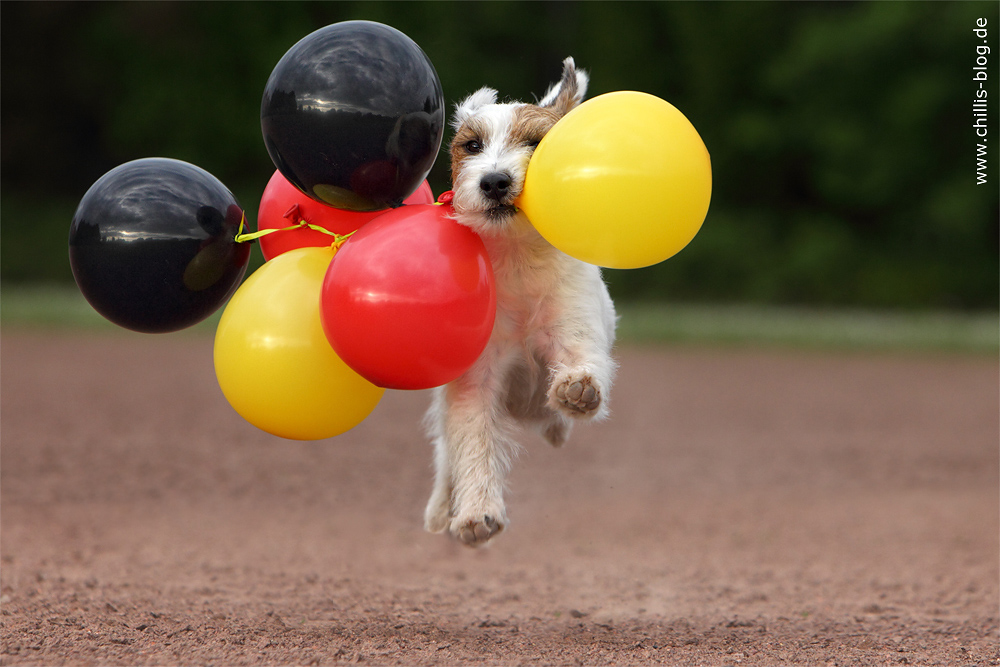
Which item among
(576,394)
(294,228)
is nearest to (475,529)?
(576,394)

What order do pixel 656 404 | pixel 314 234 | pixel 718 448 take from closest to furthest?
pixel 314 234
pixel 718 448
pixel 656 404

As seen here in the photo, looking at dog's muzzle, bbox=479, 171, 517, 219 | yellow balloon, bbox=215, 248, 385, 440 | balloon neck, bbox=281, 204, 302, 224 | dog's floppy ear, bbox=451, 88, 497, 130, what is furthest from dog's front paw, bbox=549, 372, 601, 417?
balloon neck, bbox=281, 204, 302, 224

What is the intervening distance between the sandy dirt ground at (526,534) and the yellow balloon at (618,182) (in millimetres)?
1299

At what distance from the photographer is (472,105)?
4.58 m

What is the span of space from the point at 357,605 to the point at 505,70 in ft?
92.2

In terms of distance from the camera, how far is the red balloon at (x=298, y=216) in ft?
16.1

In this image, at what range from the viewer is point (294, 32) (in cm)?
3206

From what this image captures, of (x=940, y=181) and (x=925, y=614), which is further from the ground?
(x=940, y=181)

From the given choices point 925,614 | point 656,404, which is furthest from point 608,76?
point 925,614

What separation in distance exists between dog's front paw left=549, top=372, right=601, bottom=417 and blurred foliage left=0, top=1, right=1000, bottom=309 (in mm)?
21661

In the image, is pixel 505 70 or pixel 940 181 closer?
pixel 940 181

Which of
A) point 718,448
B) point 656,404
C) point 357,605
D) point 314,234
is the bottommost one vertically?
point 357,605

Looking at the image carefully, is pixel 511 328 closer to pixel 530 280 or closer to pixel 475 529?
pixel 530 280

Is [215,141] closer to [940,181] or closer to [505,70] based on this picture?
[505,70]
